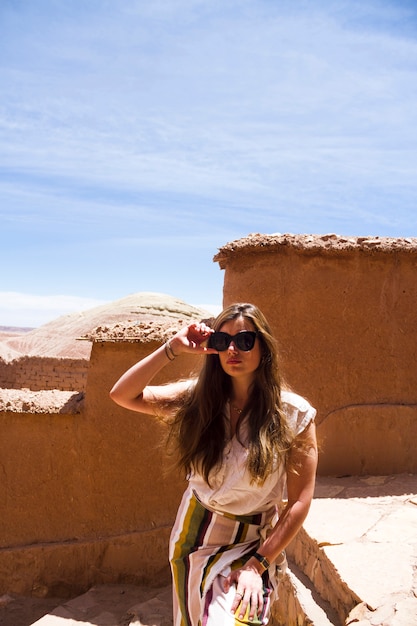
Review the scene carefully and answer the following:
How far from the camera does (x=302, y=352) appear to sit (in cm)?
492

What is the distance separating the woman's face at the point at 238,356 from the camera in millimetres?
2346

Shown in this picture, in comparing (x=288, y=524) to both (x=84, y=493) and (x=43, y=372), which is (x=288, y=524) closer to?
(x=84, y=493)

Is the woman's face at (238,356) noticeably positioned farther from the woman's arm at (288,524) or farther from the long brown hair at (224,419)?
the woman's arm at (288,524)

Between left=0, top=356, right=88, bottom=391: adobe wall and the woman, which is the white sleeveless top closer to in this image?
the woman

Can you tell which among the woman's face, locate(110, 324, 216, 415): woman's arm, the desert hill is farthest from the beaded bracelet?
the desert hill

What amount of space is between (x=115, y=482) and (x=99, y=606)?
33.9 inches

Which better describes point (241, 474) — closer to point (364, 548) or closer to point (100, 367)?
point (364, 548)

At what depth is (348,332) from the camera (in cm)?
498

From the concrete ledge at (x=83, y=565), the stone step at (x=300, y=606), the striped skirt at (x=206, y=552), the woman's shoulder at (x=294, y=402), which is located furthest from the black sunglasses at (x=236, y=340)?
the concrete ledge at (x=83, y=565)

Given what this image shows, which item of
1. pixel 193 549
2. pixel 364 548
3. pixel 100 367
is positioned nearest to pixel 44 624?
pixel 100 367

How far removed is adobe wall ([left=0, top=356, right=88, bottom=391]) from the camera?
11.3 meters

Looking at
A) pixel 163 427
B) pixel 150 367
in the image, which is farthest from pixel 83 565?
pixel 150 367

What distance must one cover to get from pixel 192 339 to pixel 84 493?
9.24 ft

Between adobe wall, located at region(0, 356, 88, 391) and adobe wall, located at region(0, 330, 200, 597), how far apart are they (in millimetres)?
6364
